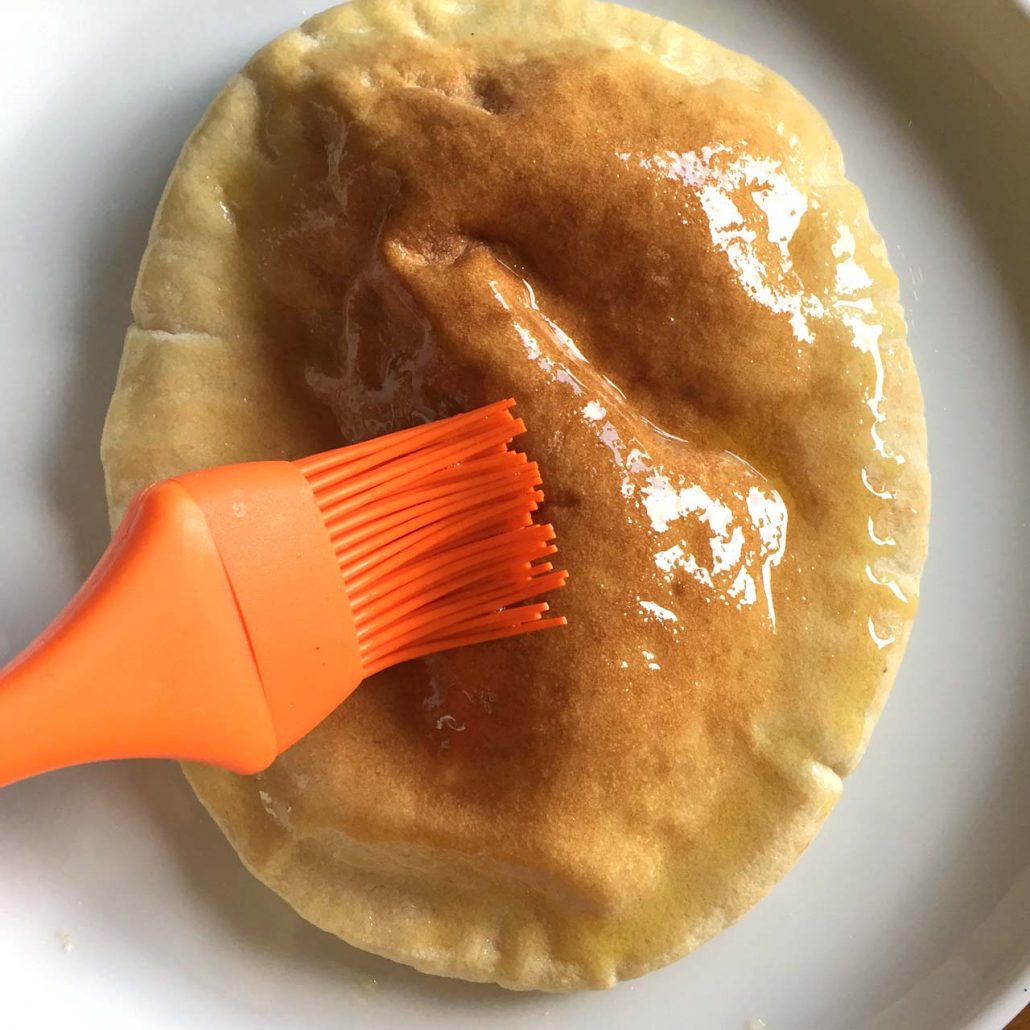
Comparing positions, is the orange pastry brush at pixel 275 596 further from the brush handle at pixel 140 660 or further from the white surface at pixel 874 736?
the white surface at pixel 874 736

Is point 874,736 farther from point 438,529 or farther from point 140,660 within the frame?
point 140,660

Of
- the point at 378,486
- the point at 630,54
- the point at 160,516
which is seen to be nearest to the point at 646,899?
the point at 378,486

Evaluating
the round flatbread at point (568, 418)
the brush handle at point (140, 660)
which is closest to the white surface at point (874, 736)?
the round flatbread at point (568, 418)

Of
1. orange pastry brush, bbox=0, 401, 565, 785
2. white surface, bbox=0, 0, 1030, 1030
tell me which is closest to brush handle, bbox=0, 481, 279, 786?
orange pastry brush, bbox=0, 401, 565, 785

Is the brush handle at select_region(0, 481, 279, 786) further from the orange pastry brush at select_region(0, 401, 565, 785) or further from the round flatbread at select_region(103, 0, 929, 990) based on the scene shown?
the round flatbread at select_region(103, 0, 929, 990)

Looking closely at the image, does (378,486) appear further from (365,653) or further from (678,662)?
(678,662)
